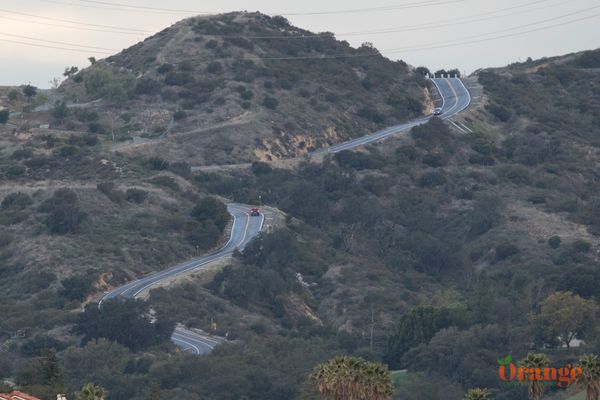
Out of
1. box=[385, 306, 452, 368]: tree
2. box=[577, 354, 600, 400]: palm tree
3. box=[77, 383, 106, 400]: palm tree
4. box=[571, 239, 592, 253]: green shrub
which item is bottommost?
box=[385, 306, 452, 368]: tree

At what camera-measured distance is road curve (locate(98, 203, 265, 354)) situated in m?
117

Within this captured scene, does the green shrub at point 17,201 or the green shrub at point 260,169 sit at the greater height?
the green shrub at point 260,169

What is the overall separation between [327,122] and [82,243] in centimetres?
6389

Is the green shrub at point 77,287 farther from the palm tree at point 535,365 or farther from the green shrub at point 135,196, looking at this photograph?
the palm tree at point 535,365

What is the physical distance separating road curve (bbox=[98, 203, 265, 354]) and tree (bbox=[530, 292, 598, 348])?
23216mm

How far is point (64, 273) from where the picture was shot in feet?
426

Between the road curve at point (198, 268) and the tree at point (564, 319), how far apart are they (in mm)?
23216

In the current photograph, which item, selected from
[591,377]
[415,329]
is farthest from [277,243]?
[591,377]

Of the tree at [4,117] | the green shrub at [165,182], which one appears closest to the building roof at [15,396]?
the green shrub at [165,182]

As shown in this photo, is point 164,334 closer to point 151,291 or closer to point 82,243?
point 151,291

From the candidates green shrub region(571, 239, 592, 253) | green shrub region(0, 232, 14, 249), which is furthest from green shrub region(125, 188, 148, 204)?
green shrub region(571, 239, 592, 253)

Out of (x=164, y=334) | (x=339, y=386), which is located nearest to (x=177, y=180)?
(x=164, y=334)

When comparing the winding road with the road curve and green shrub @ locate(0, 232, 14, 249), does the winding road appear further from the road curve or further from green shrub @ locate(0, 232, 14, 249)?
green shrub @ locate(0, 232, 14, 249)

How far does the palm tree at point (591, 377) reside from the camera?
68.2 meters
